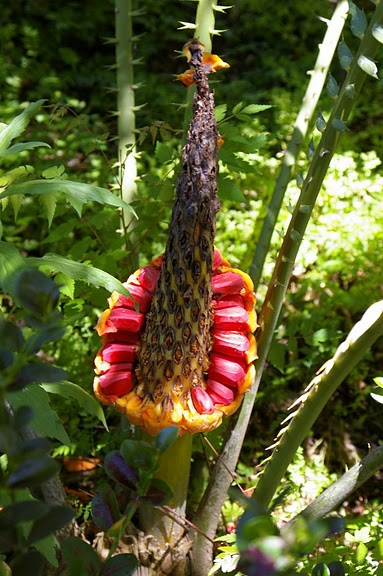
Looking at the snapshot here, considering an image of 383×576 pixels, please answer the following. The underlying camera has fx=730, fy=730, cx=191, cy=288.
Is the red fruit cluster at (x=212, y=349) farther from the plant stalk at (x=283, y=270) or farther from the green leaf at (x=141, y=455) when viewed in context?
the green leaf at (x=141, y=455)

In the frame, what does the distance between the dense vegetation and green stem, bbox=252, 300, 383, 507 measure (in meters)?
0.17

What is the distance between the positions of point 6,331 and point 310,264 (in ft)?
6.43

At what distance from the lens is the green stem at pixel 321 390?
1192 mm

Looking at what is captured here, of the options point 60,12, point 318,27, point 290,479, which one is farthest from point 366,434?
point 60,12

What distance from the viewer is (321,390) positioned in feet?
4.22

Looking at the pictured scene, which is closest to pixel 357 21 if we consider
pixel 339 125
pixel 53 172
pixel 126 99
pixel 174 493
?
pixel 339 125

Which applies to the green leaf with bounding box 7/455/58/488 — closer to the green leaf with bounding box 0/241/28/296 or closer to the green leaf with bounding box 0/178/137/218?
the green leaf with bounding box 0/241/28/296

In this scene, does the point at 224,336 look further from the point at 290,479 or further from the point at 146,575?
the point at 290,479

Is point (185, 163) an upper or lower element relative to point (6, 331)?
lower

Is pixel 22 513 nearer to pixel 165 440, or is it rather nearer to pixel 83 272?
pixel 165 440

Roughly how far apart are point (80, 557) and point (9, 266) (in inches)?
21.9

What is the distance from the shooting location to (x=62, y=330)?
1.99ft

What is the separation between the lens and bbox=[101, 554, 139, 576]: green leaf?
695mm

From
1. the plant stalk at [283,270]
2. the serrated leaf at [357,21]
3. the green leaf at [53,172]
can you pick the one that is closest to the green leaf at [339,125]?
the plant stalk at [283,270]
